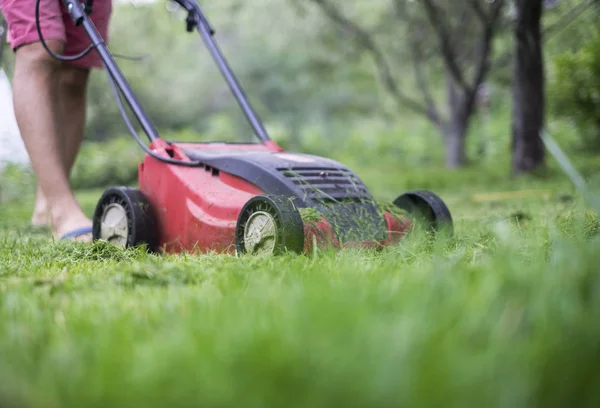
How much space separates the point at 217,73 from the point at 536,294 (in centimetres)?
1909

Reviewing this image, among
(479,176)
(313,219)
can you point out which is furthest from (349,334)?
(479,176)

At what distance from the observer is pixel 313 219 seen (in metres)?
1.75

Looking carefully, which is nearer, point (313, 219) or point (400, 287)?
point (400, 287)

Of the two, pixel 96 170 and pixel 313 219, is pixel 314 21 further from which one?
pixel 313 219

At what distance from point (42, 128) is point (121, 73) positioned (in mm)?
433

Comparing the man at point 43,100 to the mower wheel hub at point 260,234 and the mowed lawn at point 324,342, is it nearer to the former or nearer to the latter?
the mower wheel hub at point 260,234

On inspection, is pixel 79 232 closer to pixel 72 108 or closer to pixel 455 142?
pixel 72 108

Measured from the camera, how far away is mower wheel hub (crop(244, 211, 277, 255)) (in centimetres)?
167

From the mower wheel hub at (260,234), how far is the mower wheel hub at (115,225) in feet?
1.85

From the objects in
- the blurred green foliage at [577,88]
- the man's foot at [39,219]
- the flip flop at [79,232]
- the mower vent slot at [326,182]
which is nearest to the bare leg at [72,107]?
the man's foot at [39,219]

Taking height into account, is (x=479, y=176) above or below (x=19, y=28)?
below

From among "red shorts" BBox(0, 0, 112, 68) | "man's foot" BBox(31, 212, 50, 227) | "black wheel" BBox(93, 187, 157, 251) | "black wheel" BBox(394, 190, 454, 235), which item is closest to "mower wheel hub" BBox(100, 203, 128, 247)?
"black wheel" BBox(93, 187, 157, 251)

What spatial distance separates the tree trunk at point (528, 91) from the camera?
541cm

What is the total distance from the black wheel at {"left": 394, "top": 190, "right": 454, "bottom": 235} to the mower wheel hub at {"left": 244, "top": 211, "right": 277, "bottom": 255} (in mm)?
603
